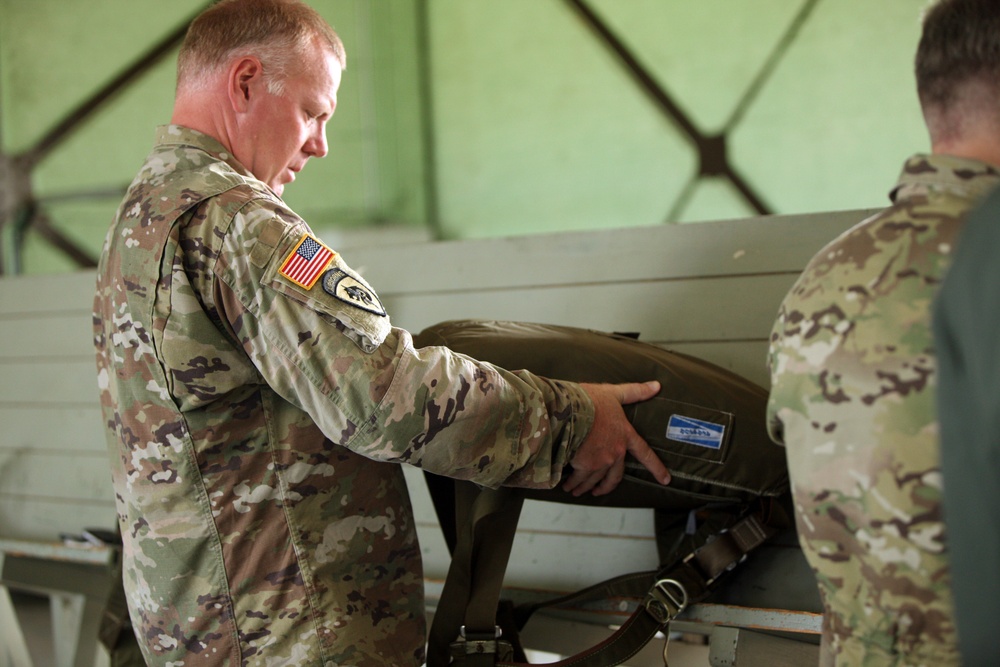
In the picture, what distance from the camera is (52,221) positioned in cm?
342

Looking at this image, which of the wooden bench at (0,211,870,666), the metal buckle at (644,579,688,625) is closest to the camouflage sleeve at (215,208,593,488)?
the metal buckle at (644,579,688,625)

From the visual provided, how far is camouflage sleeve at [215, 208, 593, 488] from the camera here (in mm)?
1279

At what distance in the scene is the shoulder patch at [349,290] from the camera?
128 cm

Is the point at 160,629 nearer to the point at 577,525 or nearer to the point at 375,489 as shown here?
the point at 375,489

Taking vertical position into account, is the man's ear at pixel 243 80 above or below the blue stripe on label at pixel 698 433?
above

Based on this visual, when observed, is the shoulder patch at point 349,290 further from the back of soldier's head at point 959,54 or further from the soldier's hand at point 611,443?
the back of soldier's head at point 959,54

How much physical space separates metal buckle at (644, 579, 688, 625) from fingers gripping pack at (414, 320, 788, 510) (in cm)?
14

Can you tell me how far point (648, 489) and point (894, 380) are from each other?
67cm

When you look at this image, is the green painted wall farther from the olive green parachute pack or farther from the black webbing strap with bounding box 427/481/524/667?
the black webbing strap with bounding box 427/481/524/667

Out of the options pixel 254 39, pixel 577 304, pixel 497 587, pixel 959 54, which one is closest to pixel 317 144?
pixel 254 39

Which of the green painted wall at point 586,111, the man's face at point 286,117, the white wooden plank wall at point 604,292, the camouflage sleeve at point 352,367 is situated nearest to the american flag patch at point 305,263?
the camouflage sleeve at point 352,367

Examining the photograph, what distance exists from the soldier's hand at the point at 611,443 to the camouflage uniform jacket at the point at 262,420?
0.03 m

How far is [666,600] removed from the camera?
1.59 m

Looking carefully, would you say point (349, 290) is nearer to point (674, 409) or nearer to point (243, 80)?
point (243, 80)
